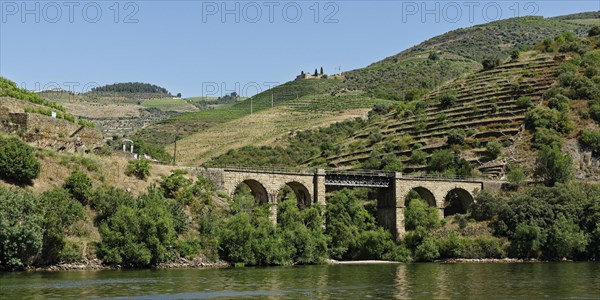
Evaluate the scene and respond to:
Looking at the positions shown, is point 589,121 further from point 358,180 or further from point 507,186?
point 358,180

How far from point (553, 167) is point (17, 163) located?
2152 inches

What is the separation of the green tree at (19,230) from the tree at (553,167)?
54.4 meters

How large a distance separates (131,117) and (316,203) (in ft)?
406

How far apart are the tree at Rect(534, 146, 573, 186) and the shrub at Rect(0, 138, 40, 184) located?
52.9 metres

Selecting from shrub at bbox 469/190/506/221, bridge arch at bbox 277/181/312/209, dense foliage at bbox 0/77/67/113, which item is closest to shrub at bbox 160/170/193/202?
bridge arch at bbox 277/181/312/209

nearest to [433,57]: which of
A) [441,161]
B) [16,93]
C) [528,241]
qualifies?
[441,161]

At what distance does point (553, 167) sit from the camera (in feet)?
277

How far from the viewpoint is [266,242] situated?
6266 cm

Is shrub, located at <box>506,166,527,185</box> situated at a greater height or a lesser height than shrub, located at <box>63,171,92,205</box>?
greater

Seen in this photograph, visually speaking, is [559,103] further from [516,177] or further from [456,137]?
[516,177]

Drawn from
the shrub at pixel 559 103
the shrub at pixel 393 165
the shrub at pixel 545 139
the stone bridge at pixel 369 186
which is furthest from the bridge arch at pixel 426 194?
the shrub at pixel 559 103

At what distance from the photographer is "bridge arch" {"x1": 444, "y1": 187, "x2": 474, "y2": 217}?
281ft

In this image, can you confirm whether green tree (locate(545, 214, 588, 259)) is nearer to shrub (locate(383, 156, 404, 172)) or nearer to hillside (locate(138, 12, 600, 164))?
shrub (locate(383, 156, 404, 172))

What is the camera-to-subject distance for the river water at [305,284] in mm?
39156
